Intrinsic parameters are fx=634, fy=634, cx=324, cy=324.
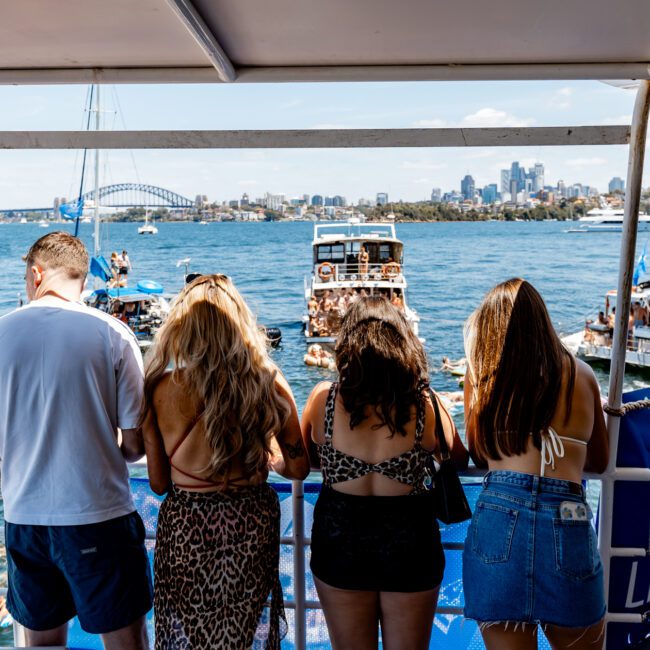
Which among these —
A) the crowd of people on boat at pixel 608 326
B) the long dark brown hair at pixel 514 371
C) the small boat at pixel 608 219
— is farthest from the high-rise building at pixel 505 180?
the long dark brown hair at pixel 514 371

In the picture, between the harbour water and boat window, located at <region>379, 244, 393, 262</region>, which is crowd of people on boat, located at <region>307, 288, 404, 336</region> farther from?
boat window, located at <region>379, 244, 393, 262</region>

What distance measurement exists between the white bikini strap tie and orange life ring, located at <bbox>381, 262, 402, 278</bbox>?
76.5ft

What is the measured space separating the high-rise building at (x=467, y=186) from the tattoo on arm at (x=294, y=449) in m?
67.5

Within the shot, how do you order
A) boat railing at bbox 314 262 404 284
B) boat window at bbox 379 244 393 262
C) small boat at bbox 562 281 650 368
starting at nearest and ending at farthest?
small boat at bbox 562 281 650 368 → boat railing at bbox 314 262 404 284 → boat window at bbox 379 244 393 262

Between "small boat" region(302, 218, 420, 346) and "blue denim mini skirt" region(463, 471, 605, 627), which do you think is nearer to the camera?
"blue denim mini skirt" region(463, 471, 605, 627)

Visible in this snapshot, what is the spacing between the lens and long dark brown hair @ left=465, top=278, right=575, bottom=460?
1364 mm

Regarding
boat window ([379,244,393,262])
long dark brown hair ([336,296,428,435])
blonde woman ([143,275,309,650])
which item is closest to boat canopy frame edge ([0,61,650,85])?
blonde woman ([143,275,309,650])

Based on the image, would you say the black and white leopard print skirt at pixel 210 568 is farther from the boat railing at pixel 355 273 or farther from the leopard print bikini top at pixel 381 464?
the boat railing at pixel 355 273

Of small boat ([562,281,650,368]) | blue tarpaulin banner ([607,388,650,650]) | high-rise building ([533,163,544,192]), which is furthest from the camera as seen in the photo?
high-rise building ([533,163,544,192])

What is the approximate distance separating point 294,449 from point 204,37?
3.17 feet

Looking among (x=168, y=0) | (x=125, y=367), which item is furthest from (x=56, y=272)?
(x=168, y=0)

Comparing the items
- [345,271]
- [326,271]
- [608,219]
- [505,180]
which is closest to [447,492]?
[326,271]

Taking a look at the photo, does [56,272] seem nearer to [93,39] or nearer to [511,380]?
[93,39]

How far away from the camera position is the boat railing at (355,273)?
80.3 ft
